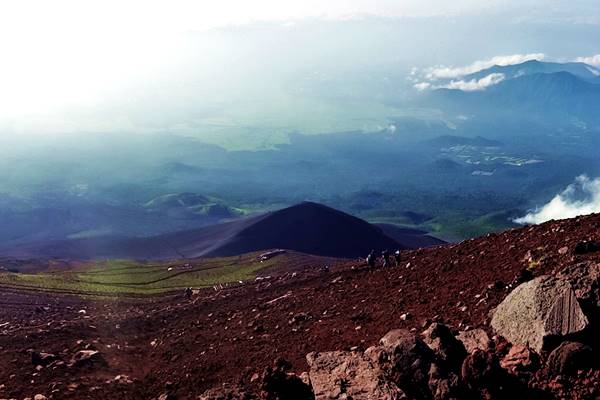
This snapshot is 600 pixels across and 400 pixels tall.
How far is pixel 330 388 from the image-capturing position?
13555 millimetres

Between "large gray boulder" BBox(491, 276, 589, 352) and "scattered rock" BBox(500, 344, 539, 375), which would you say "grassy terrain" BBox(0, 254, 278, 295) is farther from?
"scattered rock" BBox(500, 344, 539, 375)

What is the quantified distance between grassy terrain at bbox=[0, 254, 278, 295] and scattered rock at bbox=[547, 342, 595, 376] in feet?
184

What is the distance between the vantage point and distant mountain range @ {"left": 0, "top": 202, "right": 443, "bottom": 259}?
134 meters

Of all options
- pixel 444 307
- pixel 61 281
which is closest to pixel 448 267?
pixel 444 307

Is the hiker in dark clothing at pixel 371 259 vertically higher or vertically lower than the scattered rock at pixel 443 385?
lower

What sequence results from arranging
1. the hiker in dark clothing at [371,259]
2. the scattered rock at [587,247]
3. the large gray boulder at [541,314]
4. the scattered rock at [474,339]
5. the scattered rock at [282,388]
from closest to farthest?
the large gray boulder at [541,314]
the scattered rock at [282,388]
the scattered rock at [474,339]
the scattered rock at [587,247]
the hiker in dark clothing at [371,259]

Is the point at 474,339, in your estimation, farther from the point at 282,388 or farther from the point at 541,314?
the point at 282,388

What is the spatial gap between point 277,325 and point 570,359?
1389 cm

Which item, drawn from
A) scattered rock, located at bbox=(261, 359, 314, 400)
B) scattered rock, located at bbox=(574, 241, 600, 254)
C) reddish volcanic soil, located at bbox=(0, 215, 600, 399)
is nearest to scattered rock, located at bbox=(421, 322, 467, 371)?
reddish volcanic soil, located at bbox=(0, 215, 600, 399)

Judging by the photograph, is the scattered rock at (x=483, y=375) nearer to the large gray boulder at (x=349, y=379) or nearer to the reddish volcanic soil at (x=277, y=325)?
the large gray boulder at (x=349, y=379)

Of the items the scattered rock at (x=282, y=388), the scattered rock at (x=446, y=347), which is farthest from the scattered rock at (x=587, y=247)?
the scattered rock at (x=282, y=388)

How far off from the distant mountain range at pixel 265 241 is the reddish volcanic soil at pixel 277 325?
101 m

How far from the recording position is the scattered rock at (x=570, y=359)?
37.0ft

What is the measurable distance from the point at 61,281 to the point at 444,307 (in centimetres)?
6258
